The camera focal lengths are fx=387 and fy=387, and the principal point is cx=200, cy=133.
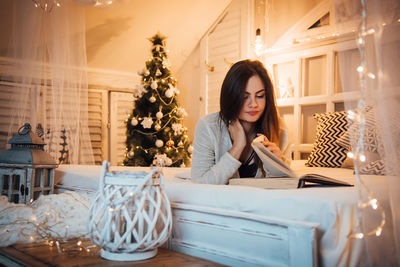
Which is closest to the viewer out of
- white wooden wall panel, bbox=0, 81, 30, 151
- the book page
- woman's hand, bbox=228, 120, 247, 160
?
the book page

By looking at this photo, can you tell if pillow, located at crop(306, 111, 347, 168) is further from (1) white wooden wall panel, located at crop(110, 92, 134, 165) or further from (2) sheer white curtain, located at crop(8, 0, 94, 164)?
(1) white wooden wall panel, located at crop(110, 92, 134, 165)

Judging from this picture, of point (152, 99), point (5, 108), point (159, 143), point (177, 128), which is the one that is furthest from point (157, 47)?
point (5, 108)

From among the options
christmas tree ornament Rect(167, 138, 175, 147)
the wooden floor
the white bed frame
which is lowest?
the wooden floor

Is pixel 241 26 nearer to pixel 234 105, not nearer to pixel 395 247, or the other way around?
pixel 234 105

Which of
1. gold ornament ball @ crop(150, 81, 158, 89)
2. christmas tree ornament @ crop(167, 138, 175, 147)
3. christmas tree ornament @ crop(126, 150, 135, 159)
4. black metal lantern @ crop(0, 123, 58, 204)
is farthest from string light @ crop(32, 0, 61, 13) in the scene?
christmas tree ornament @ crop(167, 138, 175, 147)

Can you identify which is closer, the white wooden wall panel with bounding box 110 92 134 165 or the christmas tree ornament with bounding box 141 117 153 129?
the christmas tree ornament with bounding box 141 117 153 129

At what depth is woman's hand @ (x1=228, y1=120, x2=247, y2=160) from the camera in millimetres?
1810

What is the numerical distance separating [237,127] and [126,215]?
0.83 m

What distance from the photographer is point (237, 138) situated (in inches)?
72.6

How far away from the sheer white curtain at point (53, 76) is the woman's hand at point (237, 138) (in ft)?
5.87

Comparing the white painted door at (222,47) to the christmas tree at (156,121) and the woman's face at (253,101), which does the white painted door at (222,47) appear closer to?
the christmas tree at (156,121)

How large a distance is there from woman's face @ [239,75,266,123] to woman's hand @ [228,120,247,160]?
0.06m

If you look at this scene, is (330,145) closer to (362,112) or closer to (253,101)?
(253,101)

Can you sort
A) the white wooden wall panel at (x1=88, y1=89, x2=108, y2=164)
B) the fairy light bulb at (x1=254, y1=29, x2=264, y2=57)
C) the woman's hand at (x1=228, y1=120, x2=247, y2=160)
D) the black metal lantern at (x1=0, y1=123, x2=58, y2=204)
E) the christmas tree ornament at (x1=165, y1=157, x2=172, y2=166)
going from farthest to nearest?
the white wooden wall panel at (x1=88, y1=89, x2=108, y2=164) → the christmas tree ornament at (x1=165, y1=157, x2=172, y2=166) → the fairy light bulb at (x1=254, y1=29, x2=264, y2=57) → the black metal lantern at (x1=0, y1=123, x2=58, y2=204) → the woman's hand at (x1=228, y1=120, x2=247, y2=160)
